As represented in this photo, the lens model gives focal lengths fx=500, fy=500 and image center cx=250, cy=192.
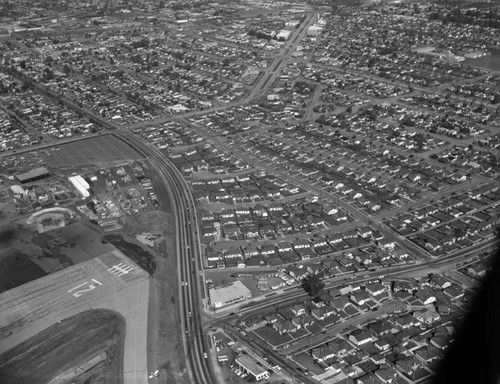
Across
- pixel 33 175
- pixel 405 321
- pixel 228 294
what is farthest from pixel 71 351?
pixel 33 175

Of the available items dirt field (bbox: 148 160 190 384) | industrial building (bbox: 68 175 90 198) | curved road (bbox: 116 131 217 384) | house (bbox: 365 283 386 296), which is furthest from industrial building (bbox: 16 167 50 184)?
house (bbox: 365 283 386 296)

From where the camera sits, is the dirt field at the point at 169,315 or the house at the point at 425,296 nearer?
the dirt field at the point at 169,315

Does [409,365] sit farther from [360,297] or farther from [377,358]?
[360,297]

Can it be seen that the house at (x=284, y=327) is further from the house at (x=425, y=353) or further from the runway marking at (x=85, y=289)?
the runway marking at (x=85, y=289)

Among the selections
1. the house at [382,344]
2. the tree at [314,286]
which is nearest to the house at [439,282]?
the house at [382,344]

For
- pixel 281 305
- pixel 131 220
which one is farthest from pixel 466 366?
pixel 131 220
